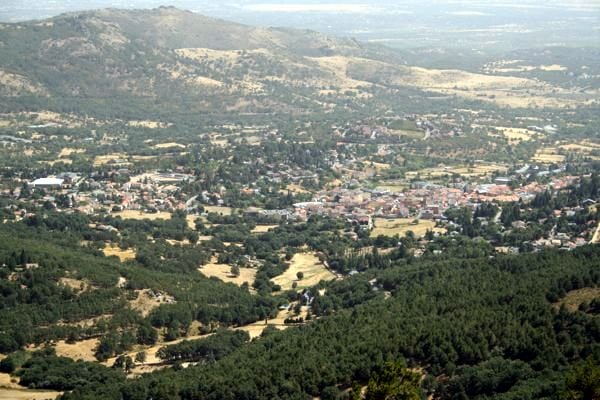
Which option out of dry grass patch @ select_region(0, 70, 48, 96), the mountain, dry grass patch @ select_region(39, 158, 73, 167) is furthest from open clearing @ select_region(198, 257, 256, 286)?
dry grass patch @ select_region(0, 70, 48, 96)

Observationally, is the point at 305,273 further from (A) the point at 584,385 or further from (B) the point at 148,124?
(B) the point at 148,124

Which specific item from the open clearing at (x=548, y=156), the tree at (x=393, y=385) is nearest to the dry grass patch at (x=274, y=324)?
the tree at (x=393, y=385)

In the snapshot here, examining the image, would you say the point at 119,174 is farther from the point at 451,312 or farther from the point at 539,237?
the point at 451,312

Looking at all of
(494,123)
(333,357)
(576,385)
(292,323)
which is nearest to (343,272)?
(292,323)

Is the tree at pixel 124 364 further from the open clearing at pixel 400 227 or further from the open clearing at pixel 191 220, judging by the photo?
the open clearing at pixel 400 227

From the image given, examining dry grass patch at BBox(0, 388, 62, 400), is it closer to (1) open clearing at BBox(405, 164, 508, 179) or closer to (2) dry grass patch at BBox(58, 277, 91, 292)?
(2) dry grass patch at BBox(58, 277, 91, 292)

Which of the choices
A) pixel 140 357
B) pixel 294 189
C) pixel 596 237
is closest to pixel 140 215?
pixel 294 189
